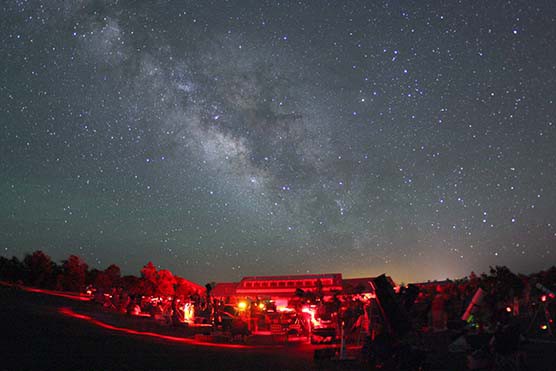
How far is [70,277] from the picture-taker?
208ft

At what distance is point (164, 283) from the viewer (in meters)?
58.9

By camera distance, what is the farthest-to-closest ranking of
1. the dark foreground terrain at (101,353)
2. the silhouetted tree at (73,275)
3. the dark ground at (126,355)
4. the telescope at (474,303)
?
1. the silhouetted tree at (73,275)
2. the telescope at (474,303)
3. the dark ground at (126,355)
4. the dark foreground terrain at (101,353)

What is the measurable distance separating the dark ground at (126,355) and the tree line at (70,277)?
38807 mm

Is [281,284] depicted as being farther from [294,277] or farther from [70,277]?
[70,277]

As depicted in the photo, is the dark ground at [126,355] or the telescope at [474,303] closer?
the dark ground at [126,355]

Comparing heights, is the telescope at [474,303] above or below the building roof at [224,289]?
above

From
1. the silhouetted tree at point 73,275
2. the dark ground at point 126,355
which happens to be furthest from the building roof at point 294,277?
the dark ground at point 126,355

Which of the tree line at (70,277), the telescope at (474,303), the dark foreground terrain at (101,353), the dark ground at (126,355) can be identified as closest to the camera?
the dark foreground terrain at (101,353)

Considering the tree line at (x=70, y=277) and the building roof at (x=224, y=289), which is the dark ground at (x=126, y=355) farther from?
the building roof at (x=224, y=289)

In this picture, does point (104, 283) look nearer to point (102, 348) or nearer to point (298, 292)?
point (298, 292)

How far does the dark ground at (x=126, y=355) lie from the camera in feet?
32.4

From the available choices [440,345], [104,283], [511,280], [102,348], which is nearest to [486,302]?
[440,345]

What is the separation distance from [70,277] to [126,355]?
5860cm

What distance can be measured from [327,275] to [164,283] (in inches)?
909
